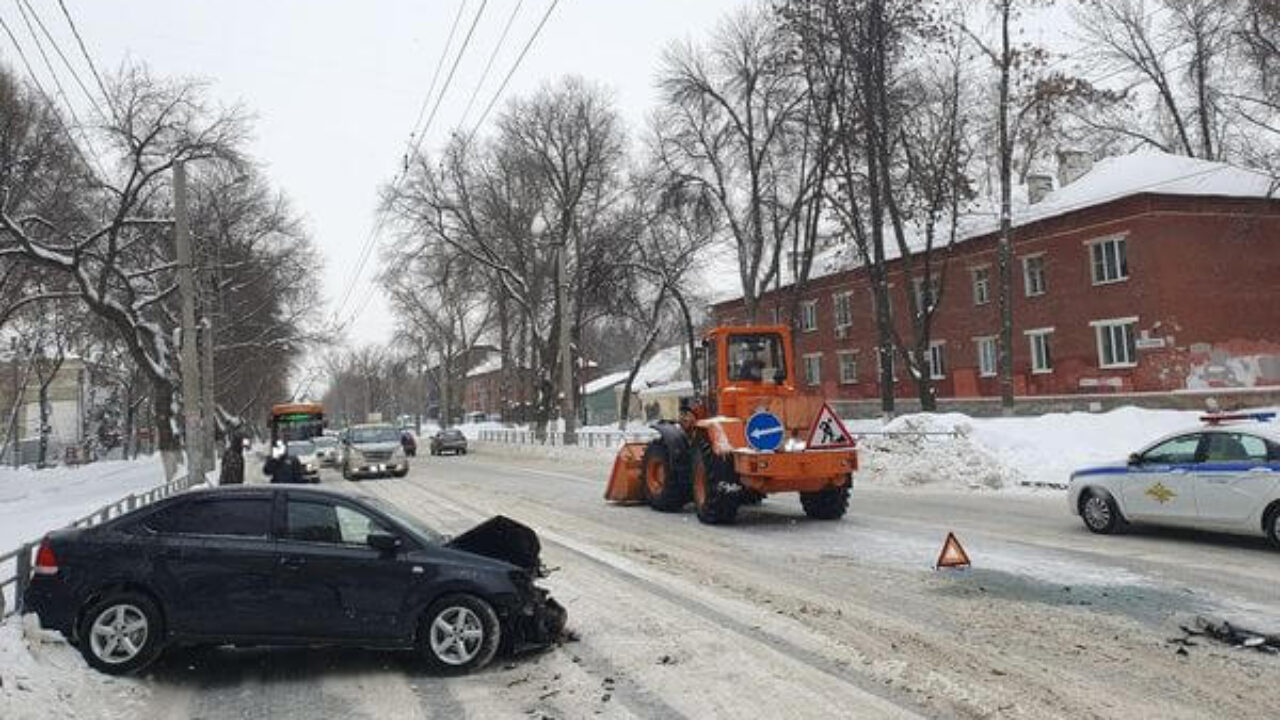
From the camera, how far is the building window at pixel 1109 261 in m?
35.5

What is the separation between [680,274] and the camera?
53.4 metres

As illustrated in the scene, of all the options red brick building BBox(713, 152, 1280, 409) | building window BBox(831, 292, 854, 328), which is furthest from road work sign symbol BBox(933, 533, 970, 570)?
building window BBox(831, 292, 854, 328)

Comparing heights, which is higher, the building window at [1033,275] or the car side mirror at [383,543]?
the building window at [1033,275]

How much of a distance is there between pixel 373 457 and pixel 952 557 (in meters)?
24.8

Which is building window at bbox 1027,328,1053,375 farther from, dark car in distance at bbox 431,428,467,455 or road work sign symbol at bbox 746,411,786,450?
dark car in distance at bbox 431,428,467,455

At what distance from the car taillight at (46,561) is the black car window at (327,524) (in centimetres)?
161

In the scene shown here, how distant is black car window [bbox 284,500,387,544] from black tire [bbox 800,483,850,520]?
9.18 m

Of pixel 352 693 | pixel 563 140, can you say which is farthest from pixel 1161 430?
pixel 563 140

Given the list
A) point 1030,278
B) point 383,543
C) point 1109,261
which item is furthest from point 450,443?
point 383,543

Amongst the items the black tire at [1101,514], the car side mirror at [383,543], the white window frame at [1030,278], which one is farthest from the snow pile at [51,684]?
the white window frame at [1030,278]

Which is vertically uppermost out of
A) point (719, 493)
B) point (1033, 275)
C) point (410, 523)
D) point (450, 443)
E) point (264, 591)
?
point (1033, 275)

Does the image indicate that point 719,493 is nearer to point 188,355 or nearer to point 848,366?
point 188,355

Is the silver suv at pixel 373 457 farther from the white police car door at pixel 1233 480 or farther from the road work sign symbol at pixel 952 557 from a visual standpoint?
the white police car door at pixel 1233 480

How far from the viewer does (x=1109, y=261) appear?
36125 mm
